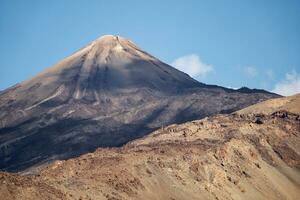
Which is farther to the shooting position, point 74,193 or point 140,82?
point 140,82

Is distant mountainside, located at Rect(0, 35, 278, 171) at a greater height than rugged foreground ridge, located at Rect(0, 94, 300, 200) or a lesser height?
greater

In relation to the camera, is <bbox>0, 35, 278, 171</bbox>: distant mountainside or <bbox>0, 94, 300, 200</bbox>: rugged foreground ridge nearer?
<bbox>0, 94, 300, 200</bbox>: rugged foreground ridge

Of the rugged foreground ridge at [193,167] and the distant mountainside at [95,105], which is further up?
the distant mountainside at [95,105]

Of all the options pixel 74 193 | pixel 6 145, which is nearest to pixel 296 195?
pixel 74 193

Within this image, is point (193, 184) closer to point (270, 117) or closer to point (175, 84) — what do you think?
point (270, 117)

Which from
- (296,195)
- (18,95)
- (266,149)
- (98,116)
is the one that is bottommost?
(296,195)

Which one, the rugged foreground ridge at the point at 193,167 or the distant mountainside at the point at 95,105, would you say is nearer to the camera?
the rugged foreground ridge at the point at 193,167
